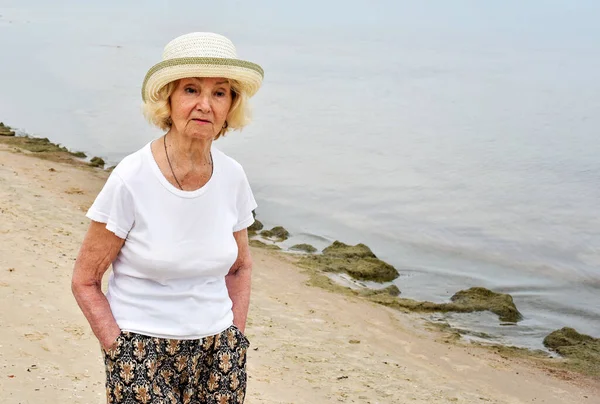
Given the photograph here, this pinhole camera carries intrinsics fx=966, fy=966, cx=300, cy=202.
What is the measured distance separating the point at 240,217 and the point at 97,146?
15.8 metres

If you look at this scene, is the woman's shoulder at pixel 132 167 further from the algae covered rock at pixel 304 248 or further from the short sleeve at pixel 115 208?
the algae covered rock at pixel 304 248

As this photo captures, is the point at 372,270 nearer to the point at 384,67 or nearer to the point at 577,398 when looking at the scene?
the point at 577,398

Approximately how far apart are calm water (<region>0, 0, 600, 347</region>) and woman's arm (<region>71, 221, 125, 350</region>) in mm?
7460

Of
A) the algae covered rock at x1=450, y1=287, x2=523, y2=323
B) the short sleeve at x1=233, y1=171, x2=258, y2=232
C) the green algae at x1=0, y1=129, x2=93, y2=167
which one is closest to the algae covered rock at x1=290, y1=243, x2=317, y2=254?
the algae covered rock at x1=450, y1=287, x2=523, y2=323

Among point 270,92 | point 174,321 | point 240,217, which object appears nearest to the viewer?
point 174,321

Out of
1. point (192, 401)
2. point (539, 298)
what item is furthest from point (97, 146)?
point (192, 401)

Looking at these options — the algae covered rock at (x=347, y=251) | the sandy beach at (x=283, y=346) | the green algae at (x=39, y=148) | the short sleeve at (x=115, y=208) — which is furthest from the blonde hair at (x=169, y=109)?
the green algae at (x=39, y=148)

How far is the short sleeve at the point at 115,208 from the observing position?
2838 mm

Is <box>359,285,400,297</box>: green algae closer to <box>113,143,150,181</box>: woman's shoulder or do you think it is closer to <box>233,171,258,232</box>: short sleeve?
<box>233,171,258,232</box>: short sleeve

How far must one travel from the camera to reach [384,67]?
104 ft

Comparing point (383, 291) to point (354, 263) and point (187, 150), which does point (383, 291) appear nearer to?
point (354, 263)

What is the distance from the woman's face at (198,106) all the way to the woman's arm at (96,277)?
1.32ft

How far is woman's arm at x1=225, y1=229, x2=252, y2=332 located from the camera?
3178mm

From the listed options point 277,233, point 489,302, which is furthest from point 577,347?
point 277,233
